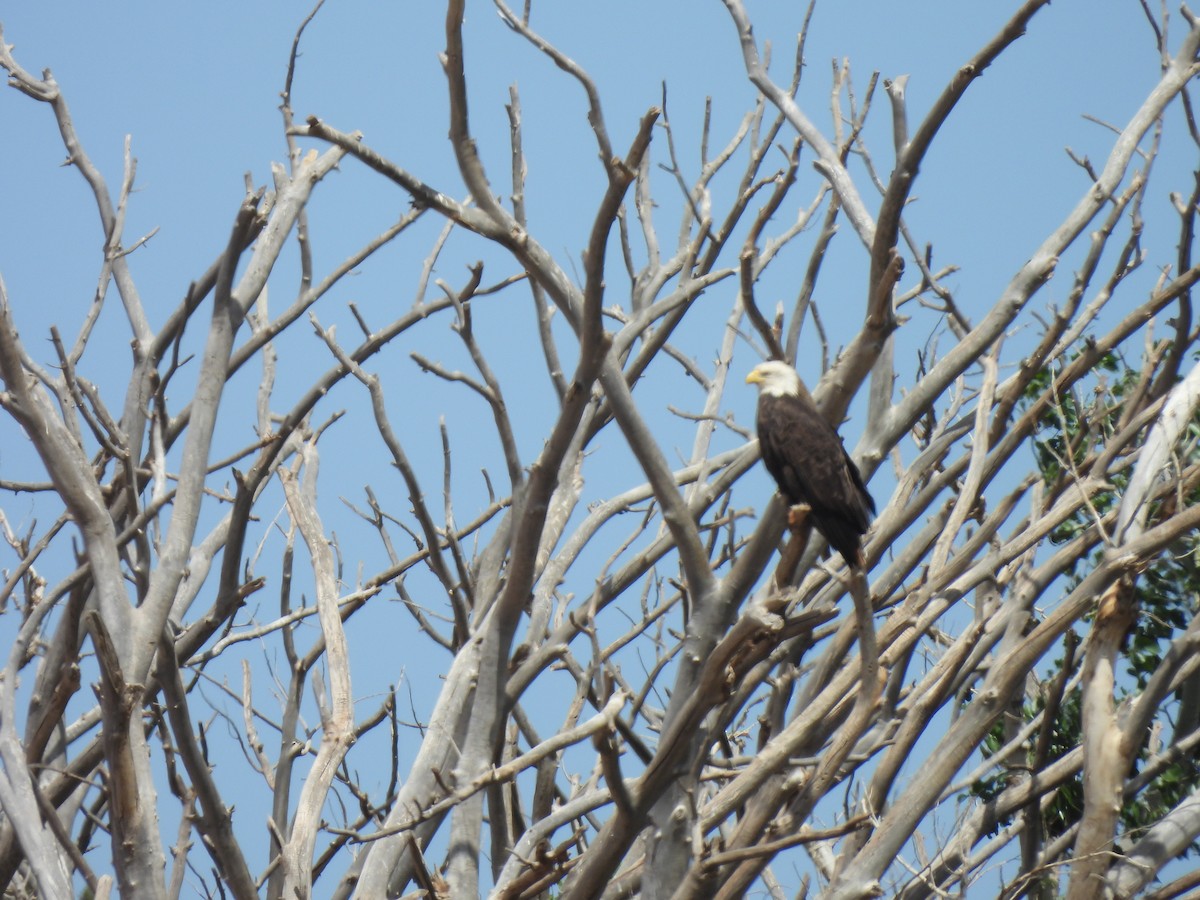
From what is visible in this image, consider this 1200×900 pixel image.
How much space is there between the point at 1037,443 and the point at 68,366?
5105 mm

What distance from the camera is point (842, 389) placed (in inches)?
170

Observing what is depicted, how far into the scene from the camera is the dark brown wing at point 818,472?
505 cm

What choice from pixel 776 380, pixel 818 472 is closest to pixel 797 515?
pixel 818 472

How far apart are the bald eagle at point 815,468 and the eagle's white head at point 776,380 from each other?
0.05ft

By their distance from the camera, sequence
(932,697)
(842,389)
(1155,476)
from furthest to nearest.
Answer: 1. (1155,476)
2. (932,697)
3. (842,389)

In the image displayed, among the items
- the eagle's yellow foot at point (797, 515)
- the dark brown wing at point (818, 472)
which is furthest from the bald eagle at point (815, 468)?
the eagle's yellow foot at point (797, 515)

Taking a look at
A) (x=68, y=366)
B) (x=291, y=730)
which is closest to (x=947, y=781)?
(x=291, y=730)

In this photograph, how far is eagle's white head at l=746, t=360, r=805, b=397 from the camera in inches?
247

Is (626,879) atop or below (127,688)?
below

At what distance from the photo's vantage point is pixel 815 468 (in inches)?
209

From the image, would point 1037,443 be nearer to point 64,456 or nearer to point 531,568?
point 531,568

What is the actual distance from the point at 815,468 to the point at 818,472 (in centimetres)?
4

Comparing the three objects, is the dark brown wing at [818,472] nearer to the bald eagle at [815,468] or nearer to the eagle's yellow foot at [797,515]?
the bald eagle at [815,468]

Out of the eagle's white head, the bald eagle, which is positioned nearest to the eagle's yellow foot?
the bald eagle
